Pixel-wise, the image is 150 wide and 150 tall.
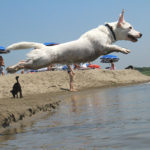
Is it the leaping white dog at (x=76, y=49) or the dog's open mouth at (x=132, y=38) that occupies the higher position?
the dog's open mouth at (x=132, y=38)

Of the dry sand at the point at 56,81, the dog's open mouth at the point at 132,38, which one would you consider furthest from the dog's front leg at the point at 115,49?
the dry sand at the point at 56,81

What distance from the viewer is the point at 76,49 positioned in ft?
22.7

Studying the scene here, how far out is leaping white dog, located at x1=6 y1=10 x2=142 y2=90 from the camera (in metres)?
6.80

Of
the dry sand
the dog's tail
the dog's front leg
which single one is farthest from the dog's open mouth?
the dry sand

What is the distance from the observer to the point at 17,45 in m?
6.83

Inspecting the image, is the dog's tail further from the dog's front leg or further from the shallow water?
the shallow water

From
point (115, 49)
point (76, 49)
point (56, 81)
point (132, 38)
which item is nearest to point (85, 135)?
point (76, 49)

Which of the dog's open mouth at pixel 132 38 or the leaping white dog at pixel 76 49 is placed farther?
the dog's open mouth at pixel 132 38

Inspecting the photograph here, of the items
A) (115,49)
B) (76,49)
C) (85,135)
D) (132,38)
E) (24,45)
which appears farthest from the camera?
(132,38)

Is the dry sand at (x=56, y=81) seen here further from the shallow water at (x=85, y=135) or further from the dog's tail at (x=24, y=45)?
the dog's tail at (x=24, y=45)

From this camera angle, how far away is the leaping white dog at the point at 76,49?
6.80m

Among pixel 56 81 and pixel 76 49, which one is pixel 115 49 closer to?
pixel 76 49

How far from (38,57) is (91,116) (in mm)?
2750

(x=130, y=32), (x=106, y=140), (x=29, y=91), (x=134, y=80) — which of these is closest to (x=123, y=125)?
(x=106, y=140)
